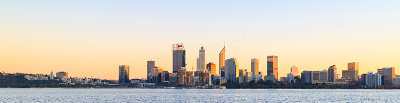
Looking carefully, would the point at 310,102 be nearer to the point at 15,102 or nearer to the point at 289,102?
the point at 289,102

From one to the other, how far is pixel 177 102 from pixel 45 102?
114 feet

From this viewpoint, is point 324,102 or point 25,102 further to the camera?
point 324,102

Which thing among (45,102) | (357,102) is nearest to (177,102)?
(45,102)

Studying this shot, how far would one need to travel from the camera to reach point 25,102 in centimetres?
12838

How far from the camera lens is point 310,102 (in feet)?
465

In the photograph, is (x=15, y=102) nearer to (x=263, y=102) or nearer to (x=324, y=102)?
(x=263, y=102)

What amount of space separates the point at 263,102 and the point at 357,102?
28153 mm

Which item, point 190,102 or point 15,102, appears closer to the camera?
point 15,102

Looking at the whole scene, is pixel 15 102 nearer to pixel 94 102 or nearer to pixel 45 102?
pixel 45 102

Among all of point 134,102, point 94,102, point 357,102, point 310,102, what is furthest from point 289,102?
point 94,102

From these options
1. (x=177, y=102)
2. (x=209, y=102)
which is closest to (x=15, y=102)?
(x=177, y=102)

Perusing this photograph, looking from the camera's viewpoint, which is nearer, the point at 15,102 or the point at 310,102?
the point at 15,102

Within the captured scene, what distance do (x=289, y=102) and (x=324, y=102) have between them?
33.5 feet

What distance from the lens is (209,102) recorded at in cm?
13838
